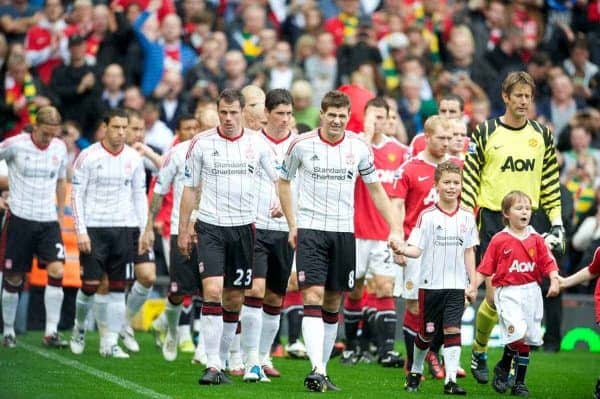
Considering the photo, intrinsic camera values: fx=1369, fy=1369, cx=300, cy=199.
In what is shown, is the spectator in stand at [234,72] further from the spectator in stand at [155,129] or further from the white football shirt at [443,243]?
the white football shirt at [443,243]

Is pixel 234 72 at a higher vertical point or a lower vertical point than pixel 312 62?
lower

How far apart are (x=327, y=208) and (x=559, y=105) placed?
10.9 meters

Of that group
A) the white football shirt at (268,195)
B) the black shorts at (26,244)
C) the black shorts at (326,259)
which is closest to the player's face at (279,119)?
the white football shirt at (268,195)

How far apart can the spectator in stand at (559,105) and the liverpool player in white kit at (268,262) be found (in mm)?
9188

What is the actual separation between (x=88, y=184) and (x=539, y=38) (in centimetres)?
1187

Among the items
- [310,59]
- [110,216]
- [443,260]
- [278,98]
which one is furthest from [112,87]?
[443,260]

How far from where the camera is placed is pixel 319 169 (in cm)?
1284

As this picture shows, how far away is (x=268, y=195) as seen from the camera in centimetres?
1461

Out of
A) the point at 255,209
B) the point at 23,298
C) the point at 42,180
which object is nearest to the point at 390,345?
the point at 255,209

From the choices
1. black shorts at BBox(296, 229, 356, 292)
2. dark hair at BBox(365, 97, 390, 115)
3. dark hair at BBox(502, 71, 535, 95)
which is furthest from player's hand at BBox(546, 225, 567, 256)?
dark hair at BBox(365, 97, 390, 115)

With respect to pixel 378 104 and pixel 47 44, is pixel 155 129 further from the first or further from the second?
pixel 378 104

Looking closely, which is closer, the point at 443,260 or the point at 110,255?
the point at 443,260

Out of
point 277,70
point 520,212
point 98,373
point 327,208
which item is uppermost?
point 277,70

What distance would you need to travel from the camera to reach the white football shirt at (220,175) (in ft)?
43.0
